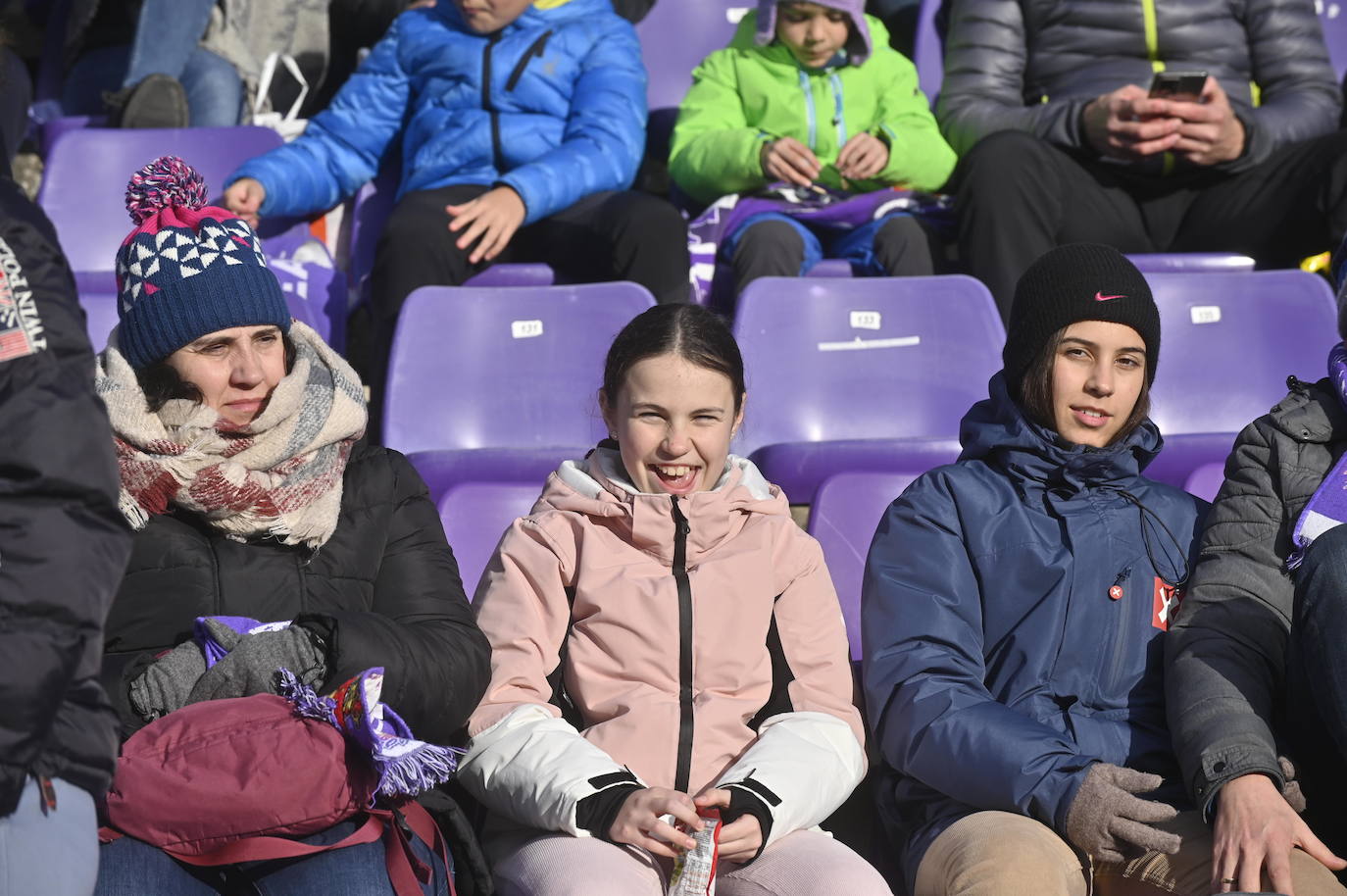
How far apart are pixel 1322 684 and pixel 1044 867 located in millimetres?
443

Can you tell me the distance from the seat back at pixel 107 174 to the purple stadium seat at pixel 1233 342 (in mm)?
2485

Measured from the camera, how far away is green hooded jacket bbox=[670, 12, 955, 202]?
434cm

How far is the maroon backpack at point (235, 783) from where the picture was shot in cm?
185

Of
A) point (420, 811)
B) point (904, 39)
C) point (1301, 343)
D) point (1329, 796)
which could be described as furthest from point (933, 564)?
point (904, 39)

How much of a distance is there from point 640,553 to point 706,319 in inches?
16.8

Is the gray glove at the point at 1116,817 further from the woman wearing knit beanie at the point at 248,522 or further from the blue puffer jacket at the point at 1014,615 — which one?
the woman wearing knit beanie at the point at 248,522

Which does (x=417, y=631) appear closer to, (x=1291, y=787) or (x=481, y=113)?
(x=1291, y=787)

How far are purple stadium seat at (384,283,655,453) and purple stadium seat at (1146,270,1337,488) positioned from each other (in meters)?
1.26

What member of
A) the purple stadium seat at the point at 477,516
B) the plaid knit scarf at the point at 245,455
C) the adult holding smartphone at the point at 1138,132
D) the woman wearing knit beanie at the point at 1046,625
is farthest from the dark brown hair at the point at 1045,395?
the adult holding smartphone at the point at 1138,132

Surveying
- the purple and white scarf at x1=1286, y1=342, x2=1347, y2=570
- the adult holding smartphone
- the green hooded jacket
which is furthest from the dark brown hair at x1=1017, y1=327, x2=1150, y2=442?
the green hooded jacket

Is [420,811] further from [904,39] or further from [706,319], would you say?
[904,39]

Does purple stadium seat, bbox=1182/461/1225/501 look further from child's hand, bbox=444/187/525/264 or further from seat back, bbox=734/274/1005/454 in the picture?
child's hand, bbox=444/187/525/264

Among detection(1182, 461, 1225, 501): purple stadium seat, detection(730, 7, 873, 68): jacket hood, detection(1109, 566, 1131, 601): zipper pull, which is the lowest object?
detection(1182, 461, 1225, 501): purple stadium seat

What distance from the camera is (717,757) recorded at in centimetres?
225
